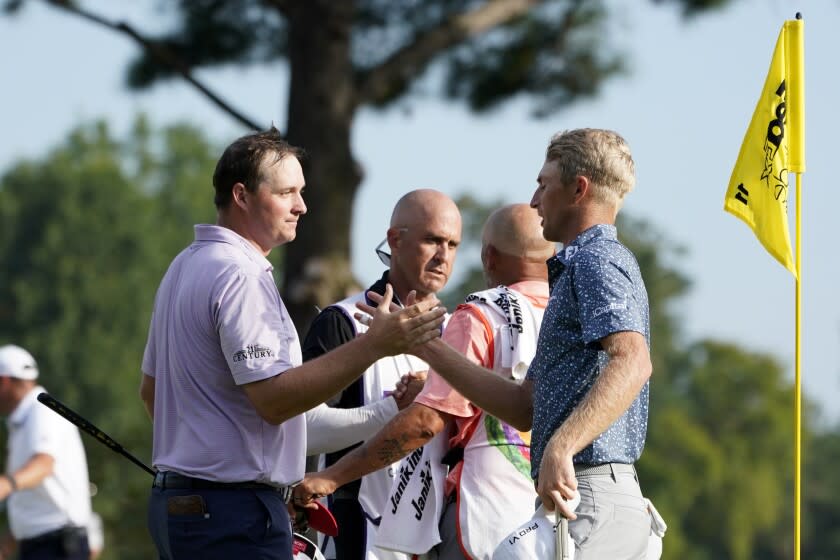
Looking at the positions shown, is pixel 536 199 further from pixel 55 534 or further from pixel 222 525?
pixel 55 534

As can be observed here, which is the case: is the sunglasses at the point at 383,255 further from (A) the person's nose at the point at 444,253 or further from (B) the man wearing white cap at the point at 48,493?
(B) the man wearing white cap at the point at 48,493

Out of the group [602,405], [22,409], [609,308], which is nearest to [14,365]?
[22,409]

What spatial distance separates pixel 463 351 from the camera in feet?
16.9

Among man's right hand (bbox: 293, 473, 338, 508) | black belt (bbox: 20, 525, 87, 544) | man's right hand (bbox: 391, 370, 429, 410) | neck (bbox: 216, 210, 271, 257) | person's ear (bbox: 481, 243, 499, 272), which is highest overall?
neck (bbox: 216, 210, 271, 257)

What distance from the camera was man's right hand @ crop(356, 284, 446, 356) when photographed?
431 centimetres

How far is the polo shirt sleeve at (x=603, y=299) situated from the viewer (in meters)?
4.33

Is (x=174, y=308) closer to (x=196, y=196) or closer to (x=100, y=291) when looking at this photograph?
(x=100, y=291)

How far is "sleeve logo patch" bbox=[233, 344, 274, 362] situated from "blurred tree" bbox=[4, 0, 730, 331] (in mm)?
5932

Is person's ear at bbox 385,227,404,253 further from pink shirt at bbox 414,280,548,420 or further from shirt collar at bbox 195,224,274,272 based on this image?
shirt collar at bbox 195,224,274,272

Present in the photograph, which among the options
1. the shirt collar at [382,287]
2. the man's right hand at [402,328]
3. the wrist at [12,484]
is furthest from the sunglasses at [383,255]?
the wrist at [12,484]

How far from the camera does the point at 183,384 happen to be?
4.43 metres

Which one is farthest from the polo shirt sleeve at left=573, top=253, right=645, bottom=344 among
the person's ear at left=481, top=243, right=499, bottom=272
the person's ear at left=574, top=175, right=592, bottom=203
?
the person's ear at left=481, top=243, right=499, bottom=272

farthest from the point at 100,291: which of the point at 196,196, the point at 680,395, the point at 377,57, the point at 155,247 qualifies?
the point at 377,57

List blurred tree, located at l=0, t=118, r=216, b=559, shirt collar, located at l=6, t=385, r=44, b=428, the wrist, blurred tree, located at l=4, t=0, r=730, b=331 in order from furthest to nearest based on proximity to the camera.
Answer: blurred tree, located at l=0, t=118, r=216, b=559 → blurred tree, located at l=4, t=0, r=730, b=331 → shirt collar, located at l=6, t=385, r=44, b=428 → the wrist
